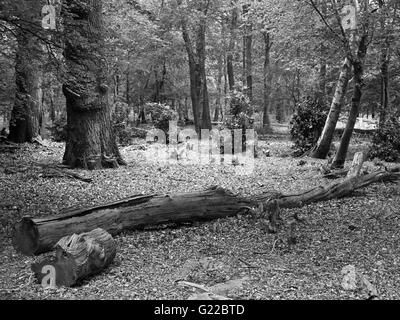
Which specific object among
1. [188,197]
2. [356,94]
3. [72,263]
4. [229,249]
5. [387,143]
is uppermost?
[356,94]

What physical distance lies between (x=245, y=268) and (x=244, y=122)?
10.2 m

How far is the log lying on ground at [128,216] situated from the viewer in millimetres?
4449

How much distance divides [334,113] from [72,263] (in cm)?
974

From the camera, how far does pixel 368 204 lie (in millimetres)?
7152

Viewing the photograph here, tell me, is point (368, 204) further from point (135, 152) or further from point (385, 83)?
point (385, 83)

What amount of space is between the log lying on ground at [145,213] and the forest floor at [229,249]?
0.48ft

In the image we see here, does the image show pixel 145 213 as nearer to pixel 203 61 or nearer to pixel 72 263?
pixel 72 263

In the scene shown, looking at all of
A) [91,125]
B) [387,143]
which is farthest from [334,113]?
[91,125]

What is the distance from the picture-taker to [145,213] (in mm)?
5438

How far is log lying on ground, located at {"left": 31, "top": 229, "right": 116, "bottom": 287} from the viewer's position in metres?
3.81

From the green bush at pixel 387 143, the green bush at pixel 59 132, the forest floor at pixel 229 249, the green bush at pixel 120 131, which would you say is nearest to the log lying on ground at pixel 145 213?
the forest floor at pixel 229 249

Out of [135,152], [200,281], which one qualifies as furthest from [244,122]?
[200,281]

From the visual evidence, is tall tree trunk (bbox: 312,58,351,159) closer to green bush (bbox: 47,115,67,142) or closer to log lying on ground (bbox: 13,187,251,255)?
log lying on ground (bbox: 13,187,251,255)

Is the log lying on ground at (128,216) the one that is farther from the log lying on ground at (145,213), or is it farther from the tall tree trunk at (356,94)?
the tall tree trunk at (356,94)
